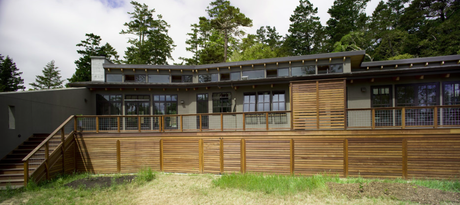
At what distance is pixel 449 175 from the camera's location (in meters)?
8.34

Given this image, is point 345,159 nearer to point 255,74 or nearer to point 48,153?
point 255,74

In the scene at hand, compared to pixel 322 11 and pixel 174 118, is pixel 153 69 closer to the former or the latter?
pixel 174 118

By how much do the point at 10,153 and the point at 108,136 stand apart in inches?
145

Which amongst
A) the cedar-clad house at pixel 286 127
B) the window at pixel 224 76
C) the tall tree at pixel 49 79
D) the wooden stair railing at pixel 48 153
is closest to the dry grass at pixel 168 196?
the wooden stair railing at pixel 48 153

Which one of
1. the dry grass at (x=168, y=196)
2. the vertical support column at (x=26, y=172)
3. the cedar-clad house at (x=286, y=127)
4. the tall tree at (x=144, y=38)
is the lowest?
the dry grass at (x=168, y=196)

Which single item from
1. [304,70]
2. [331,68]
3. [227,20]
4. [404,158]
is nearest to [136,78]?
[304,70]

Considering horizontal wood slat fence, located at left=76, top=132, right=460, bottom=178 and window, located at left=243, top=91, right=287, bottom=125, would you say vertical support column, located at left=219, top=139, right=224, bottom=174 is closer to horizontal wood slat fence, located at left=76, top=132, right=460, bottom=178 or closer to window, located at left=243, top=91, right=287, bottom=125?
horizontal wood slat fence, located at left=76, top=132, right=460, bottom=178

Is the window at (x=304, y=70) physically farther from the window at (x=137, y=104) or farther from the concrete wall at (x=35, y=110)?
the concrete wall at (x=35, y=110)

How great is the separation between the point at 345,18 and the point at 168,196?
30.9 meters

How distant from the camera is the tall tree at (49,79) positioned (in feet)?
139

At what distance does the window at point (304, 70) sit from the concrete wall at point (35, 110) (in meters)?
12.3

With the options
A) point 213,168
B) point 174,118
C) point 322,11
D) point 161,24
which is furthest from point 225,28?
point 213,168

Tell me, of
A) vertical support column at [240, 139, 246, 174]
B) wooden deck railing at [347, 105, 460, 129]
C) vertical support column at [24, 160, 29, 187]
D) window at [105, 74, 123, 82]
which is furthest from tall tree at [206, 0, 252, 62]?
vertical support column at [24, 160, 29, 187]

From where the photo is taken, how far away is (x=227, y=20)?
29.1m
